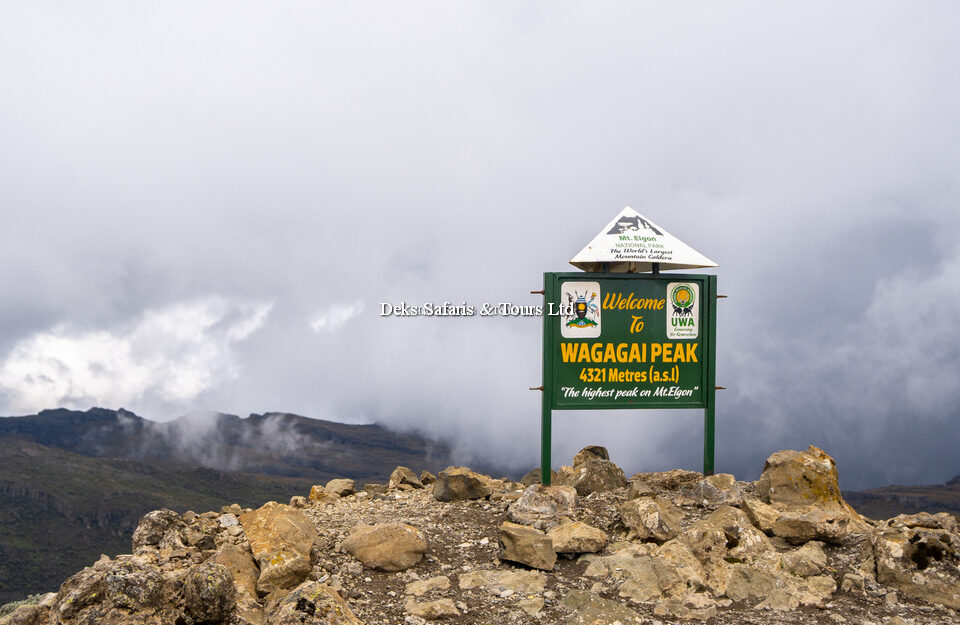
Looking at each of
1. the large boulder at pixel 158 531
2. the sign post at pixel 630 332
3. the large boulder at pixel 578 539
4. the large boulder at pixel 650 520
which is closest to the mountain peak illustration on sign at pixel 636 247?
the sign post at pixel 630 332

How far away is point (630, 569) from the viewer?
10.0 m

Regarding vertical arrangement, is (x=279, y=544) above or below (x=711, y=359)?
below

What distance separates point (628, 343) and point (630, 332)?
0.77 ft

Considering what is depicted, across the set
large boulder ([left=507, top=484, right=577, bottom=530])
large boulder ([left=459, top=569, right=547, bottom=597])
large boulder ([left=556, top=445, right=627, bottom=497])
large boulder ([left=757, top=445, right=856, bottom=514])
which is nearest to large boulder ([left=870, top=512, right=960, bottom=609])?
large boulder ([left=757, top=445, right=856, bottom=514])

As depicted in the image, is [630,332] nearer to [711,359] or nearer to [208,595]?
[711,359]

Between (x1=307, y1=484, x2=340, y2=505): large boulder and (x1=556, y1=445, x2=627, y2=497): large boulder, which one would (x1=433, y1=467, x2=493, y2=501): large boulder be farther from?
(x1=307, y1=484, x2=340, y2=505): large boulder

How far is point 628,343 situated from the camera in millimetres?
14125

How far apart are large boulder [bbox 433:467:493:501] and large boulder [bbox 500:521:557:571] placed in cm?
288

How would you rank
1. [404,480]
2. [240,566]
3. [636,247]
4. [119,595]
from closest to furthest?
[119,595] → [240,566] → [636,247] → [404,480]

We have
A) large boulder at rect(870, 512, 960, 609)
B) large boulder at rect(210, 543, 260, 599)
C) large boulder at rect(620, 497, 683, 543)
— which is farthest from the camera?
large boulder at rect(620, 497, 683, 543)

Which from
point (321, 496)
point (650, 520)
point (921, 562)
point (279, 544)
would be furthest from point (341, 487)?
point (921, 562)

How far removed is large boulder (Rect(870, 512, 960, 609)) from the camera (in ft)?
31.6

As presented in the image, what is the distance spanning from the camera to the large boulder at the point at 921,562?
9641 millimetres

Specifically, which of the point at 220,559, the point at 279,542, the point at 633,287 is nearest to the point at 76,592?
the point at 220,559
